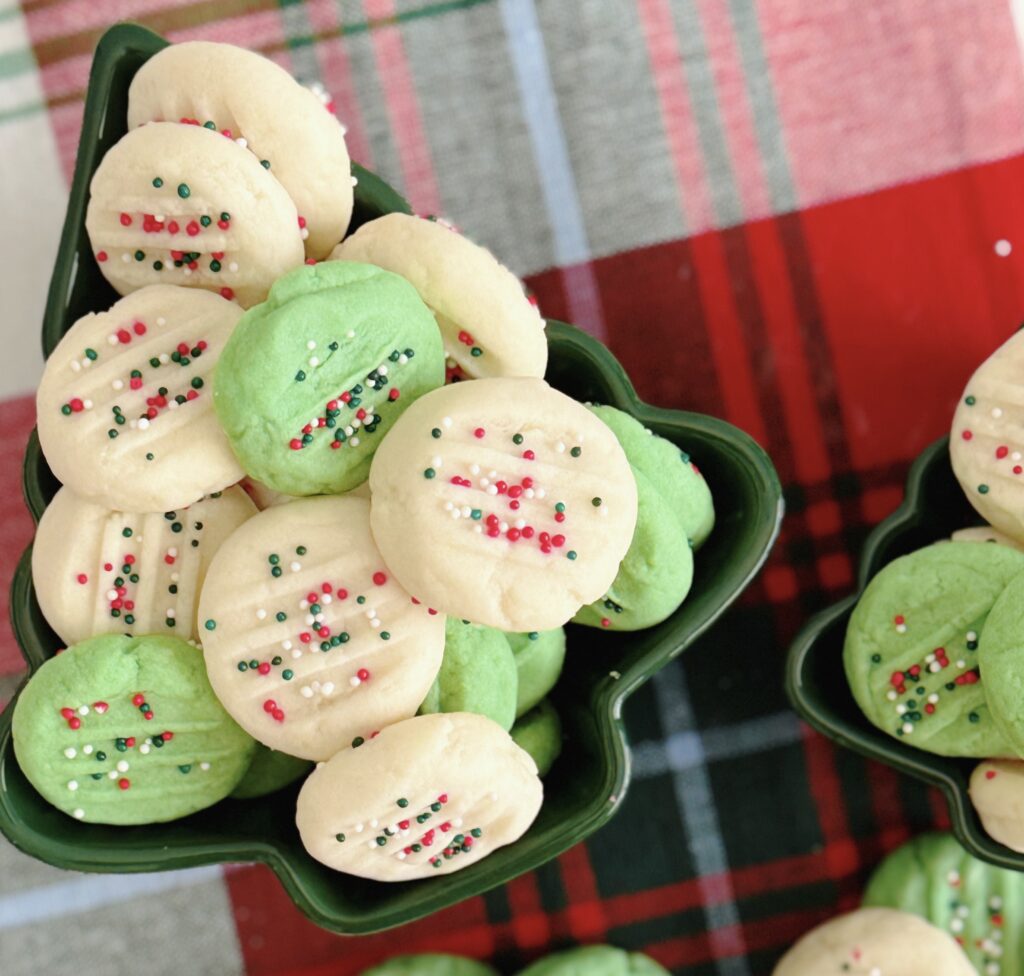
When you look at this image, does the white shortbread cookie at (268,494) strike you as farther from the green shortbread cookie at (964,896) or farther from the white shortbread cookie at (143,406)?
the green shortbread cookie at (964,896)

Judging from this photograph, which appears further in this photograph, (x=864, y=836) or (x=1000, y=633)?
(x=864, y=836)

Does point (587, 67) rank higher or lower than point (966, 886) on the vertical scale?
higher

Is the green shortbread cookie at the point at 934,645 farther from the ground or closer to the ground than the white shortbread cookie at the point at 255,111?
closer to the ground

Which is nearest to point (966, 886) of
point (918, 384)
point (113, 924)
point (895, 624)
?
point (895, 624)

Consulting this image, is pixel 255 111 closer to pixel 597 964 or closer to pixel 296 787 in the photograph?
pixel 296 787

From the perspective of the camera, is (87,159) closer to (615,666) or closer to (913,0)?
(615,666)

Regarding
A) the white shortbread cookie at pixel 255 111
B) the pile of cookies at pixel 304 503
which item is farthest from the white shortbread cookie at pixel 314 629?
the white shortbread cookie at pixel 255 111
